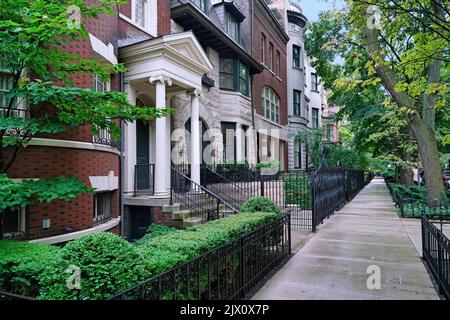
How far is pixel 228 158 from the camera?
51.6ft

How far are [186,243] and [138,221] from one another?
5.85 meters

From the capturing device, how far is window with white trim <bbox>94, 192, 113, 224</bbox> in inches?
305

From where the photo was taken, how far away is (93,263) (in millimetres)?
2990

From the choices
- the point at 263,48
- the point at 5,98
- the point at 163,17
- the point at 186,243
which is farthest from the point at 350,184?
the point at 5,98

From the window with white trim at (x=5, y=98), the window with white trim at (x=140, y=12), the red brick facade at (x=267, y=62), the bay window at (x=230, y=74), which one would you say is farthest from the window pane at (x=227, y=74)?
the window with white trim at (x=5, y=98)

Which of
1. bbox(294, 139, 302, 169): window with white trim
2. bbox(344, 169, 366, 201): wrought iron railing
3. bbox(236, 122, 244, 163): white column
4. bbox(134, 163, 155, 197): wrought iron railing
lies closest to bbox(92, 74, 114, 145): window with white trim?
bbox(134, 163, 155, 197): wrought iron railing

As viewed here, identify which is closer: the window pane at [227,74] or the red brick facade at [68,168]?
the red brick facade at [68,168]

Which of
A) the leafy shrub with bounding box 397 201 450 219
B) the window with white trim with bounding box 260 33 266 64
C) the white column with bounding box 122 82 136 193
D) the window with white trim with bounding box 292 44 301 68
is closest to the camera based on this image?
the white column with bounding box 122 82 136 193

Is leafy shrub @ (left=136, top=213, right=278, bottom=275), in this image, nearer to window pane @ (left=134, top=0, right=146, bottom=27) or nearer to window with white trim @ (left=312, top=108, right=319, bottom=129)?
window pane @ (left=134, top=0, right=146, bottom=27)

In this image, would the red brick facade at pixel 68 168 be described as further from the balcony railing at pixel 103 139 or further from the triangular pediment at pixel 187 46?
the triangular pediment at pixel 187 46

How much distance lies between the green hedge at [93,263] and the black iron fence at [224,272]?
0.65 feet

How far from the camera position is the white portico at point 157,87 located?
9.09 m

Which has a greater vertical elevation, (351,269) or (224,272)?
(224,272)

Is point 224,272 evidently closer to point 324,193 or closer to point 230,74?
point 324,193
